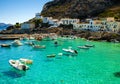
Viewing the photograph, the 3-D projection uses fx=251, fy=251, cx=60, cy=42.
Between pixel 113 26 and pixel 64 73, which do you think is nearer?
pixel 64 73

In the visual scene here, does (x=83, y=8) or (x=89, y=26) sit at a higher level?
(x=83, y=8)

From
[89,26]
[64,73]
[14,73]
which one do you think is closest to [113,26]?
[89,26]

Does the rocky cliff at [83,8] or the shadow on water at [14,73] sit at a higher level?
the rocky cliff at [83,8]

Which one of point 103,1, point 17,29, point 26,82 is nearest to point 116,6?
point 103,1

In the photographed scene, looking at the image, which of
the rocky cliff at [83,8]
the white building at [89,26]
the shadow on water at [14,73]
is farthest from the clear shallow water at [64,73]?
the rocky cliff at [83,8]

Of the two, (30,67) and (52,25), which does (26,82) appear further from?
(52,25)

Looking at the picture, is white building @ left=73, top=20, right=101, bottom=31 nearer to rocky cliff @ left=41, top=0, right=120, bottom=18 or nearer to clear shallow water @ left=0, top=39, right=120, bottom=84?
rocky cliff @ left=41, top=0, right=120, bottom=18

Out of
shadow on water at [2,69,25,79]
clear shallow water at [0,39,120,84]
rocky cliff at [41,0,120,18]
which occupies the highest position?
rocky cliff at [41,0,120,18]

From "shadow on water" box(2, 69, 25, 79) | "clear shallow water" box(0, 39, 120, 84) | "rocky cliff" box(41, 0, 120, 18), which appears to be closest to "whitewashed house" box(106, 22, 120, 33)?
"rocky cliff" box(41, 0, 120, 18)

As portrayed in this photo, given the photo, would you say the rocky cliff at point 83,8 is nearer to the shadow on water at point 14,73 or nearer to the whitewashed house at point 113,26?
the whitewashed house at point 113,26

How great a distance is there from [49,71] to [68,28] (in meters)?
103

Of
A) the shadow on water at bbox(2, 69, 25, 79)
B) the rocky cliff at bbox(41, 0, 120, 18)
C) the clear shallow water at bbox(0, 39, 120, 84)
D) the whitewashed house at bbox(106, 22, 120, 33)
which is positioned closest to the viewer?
the clear shallow water at bbox(0, 39, 120, 84)

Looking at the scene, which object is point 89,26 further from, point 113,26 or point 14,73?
point 14,73

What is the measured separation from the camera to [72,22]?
154 metres
